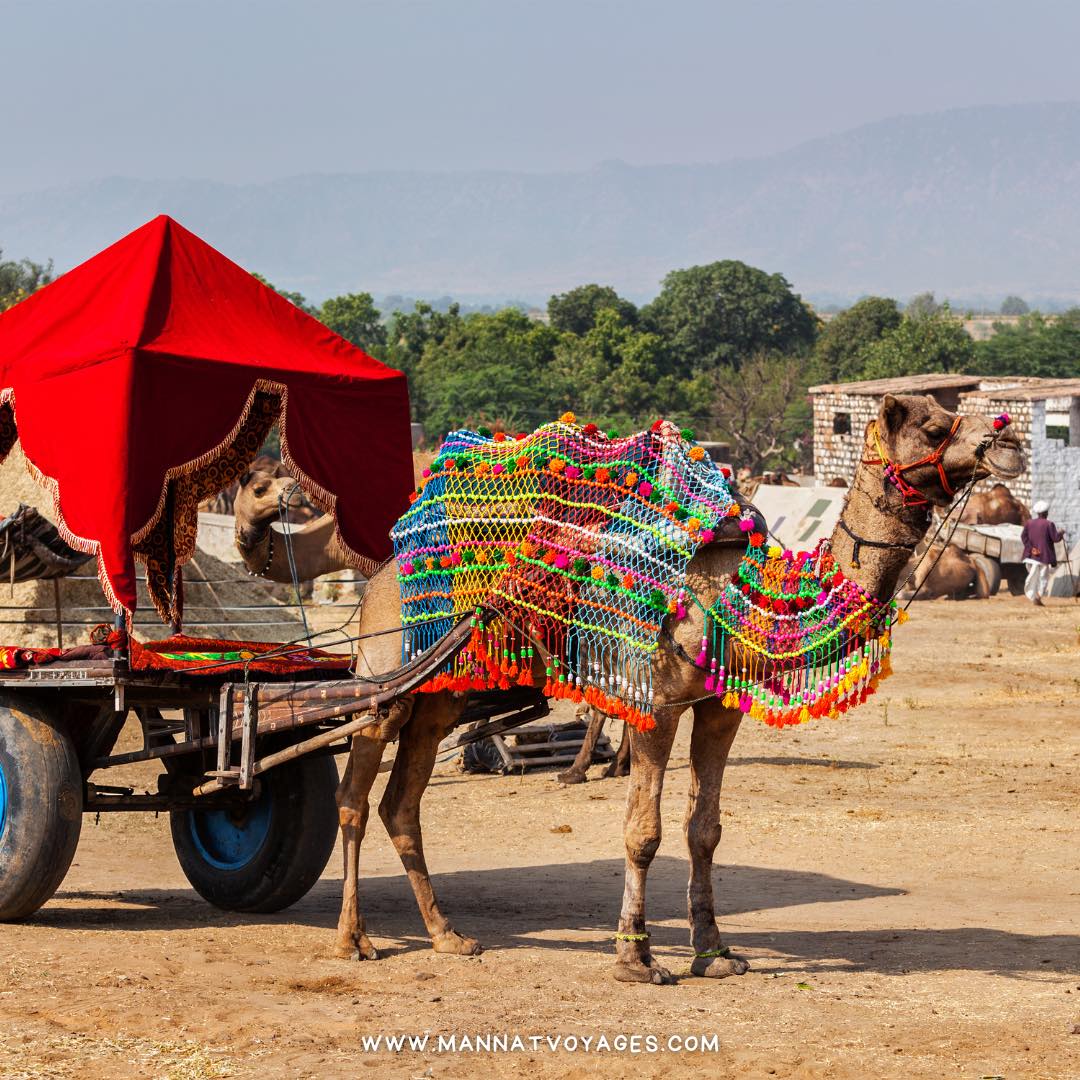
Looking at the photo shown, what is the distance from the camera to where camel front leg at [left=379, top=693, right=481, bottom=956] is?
8.89 m

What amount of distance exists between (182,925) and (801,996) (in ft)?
11.1

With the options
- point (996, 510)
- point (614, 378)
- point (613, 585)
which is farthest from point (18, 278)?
point (613, 585)

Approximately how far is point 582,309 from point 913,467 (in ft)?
271

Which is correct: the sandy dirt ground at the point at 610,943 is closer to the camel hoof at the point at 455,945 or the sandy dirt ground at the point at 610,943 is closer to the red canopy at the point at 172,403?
the camel hoof at the point at 455,945

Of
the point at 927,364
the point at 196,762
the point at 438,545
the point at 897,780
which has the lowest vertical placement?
the point at 897,780

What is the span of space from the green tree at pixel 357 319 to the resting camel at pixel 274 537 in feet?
280

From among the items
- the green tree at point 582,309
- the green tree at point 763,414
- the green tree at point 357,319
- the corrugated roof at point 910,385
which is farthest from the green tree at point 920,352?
the green tree at point 357,319

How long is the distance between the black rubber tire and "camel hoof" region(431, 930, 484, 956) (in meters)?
1.84

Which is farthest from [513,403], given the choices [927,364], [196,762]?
[196,762]

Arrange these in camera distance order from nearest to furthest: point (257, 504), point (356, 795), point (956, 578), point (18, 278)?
point (356, 795)
point (257, 504)
point (956, 578)
point (18, 278)

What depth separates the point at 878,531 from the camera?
7.70m

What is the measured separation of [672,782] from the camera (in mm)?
14094

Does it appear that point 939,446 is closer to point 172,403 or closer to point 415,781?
point 415,781

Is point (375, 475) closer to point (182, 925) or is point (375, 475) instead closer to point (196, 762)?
point (196, 762)
